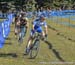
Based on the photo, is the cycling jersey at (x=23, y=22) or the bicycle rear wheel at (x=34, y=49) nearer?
the bicycle rear wheel at (x=34, y=49)

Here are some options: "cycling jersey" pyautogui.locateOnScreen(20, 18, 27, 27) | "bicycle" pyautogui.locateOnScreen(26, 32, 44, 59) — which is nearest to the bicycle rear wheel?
"bicycle" pyautogui.locateOnScreen(26, 32, 44, 59)

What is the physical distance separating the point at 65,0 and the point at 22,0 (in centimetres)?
2176

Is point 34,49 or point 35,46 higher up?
point 35,46

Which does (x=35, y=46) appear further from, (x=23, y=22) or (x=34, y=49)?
(x=23, y=22)

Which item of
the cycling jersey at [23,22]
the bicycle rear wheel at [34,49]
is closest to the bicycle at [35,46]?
the bicycle rear wheel at [34,49]

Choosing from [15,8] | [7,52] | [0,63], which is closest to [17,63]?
[0,63]

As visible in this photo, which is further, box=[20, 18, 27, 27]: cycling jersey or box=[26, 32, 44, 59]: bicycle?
box=[20, 18, 27, 27]: cycling jersey

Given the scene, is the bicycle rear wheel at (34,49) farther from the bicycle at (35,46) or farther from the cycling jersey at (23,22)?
the cycling jersey at (23,22)

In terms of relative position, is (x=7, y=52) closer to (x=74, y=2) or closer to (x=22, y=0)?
(x=22, y=0)

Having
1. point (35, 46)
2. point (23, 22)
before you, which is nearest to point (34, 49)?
point (35, 46)

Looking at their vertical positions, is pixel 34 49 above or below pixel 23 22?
below

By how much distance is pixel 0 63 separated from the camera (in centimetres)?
1368

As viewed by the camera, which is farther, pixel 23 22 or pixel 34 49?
pixel 23 22

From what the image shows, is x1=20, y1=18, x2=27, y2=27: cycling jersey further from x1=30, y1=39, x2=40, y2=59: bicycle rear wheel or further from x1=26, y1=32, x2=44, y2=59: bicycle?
x1=30, y1=39, x2=40, y2=59: bicycle rear wheel
